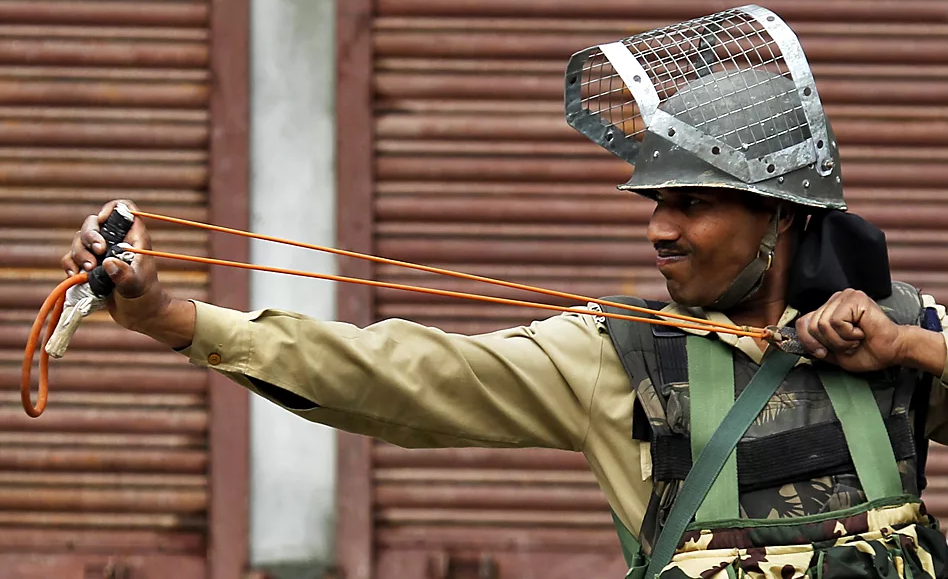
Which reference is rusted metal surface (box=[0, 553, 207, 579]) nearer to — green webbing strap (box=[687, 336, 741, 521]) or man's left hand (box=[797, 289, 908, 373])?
green webbing strap (box=[687, 336, 741, 521])

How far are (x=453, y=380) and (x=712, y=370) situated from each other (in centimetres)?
51

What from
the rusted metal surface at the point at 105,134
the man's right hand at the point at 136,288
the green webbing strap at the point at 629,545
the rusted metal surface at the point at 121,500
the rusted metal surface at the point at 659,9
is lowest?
the rusted metal surface at the point at 121,500

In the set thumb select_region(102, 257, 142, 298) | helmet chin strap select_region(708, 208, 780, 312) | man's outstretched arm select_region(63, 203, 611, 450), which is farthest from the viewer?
helmet chin strap select_region(708, 208, 780, 312)

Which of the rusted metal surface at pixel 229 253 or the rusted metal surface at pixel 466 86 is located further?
the rusted metal surface at pixel 466 86

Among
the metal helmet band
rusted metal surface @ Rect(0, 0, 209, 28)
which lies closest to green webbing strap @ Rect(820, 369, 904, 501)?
the metal helmet band

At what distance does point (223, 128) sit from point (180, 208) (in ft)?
1.13

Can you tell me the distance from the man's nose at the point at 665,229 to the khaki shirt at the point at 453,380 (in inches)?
8.0

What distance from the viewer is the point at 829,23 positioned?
5.25 m

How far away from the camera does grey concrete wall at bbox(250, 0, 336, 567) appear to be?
5.07 meters

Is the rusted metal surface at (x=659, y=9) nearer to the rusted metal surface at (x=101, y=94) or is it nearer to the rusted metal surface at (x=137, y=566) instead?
the rusted metal surface at (x=101, y=94)

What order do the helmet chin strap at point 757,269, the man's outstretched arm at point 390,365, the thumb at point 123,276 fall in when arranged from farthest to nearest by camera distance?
the helmet chin strap at point 757,269 → the man's outstretched arm at point 390,365 → the thumb at point 123,276

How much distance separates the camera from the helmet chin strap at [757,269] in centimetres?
271

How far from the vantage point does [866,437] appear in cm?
261

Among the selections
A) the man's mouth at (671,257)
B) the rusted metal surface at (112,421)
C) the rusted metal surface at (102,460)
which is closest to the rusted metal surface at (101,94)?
the rusted metal surface at (112,421)
